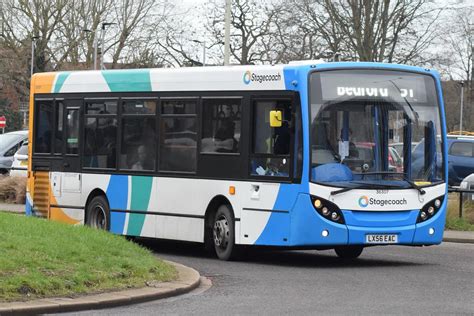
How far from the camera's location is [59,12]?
7269 centimetres

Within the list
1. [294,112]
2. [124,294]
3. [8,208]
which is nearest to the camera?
[124,294]

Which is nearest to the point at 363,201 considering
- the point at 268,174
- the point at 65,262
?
the point at 268,174

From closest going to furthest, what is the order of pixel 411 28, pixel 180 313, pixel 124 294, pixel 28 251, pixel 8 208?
pixel 180 313, pixel 124 294, pixel 28 251, pixel 8 208, pixel 411 28

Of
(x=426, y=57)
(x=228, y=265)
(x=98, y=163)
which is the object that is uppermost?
(x=426, y=57)

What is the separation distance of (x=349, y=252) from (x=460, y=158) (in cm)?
2000

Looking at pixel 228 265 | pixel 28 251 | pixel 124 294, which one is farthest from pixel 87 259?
pixel 228 265

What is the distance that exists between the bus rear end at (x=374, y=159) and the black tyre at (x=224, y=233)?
130 cm

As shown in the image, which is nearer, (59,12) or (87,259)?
(87,259)

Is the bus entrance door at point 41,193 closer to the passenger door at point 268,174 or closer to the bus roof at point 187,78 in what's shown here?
the bus roof at point 187,78

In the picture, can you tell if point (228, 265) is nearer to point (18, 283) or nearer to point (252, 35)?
point (18, 283)

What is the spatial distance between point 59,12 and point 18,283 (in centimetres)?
6215

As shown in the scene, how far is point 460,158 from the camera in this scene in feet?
126

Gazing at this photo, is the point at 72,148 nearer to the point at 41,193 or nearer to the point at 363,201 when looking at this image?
the point at 41,193

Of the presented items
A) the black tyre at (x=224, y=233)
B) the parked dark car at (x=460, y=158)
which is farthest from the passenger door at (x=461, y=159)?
the black tyre at (x=224, y=233)
